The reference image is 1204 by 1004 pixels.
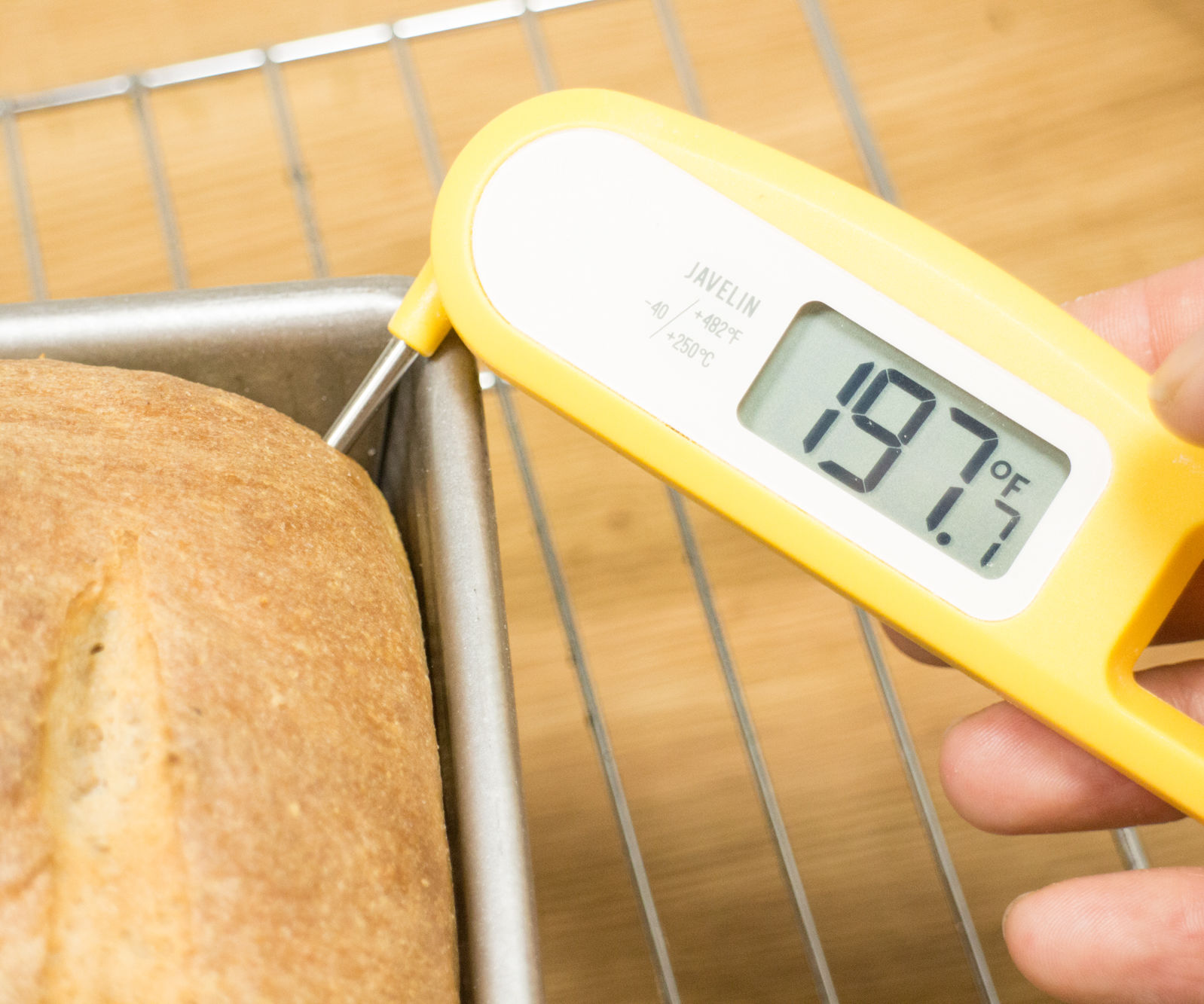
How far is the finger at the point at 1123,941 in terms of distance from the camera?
0.59m

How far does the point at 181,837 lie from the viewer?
1.33 feet

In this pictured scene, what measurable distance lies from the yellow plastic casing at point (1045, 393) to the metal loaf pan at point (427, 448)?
0.22ft

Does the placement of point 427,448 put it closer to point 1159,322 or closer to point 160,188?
point 160,188

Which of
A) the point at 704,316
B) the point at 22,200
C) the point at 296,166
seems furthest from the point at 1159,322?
the point at 22,200

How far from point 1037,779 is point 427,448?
427 mm

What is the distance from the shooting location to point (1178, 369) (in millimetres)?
444

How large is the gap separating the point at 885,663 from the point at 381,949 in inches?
17.8

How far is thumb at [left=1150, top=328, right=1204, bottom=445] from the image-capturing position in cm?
44

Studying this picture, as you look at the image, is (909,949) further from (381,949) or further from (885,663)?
(381,949)

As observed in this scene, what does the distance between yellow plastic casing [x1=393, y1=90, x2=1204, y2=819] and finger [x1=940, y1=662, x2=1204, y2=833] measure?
0.15 metres

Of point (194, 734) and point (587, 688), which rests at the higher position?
point (194, 734)

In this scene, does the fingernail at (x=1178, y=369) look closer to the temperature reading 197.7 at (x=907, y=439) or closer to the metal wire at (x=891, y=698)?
the temperature reading 197.7 at (x=907, y=439)


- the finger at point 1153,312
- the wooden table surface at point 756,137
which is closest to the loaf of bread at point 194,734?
the wooden table surface at point 756,137

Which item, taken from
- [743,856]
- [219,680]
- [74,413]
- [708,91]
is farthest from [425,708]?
[708,91]
